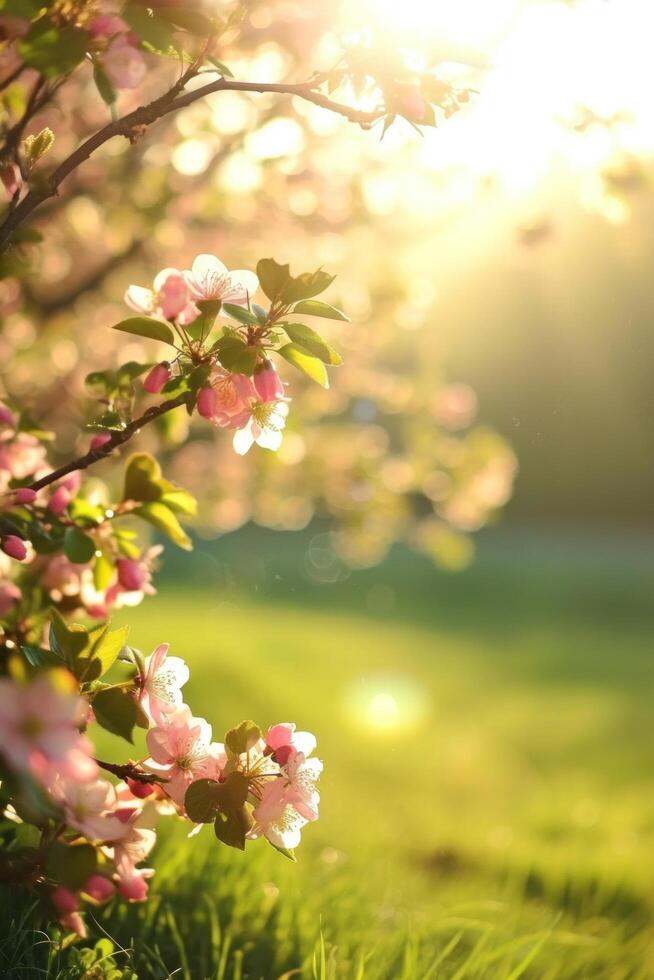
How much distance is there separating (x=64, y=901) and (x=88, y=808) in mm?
277

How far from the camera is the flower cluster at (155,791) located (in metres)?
1.35

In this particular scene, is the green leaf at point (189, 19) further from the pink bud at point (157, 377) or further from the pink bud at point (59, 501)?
the pink bud at point (59, 501)

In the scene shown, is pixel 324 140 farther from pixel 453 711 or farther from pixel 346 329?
pixel 453 711

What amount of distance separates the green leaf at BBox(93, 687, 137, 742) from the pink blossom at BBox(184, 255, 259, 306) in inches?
24.3

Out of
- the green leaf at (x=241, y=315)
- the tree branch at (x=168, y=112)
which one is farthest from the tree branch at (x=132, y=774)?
the tree branch at (x=168, y=112)

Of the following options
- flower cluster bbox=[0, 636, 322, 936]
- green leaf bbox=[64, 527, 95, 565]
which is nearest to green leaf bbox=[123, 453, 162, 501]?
green leaf bbox=[64, 527, 95, 565]

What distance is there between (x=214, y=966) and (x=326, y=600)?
36.2 feet

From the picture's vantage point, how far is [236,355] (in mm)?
1479

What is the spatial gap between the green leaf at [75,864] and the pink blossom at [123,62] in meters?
1.12

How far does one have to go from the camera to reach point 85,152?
62.5 inches

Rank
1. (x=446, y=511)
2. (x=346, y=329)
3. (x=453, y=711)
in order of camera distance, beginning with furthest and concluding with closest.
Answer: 1. (x=453, y=711)
2. (x=446, y=511)
3. (x=346, y=329)

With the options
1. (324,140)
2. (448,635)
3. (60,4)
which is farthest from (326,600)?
(60,4)

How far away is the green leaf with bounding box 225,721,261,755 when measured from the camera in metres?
1.47

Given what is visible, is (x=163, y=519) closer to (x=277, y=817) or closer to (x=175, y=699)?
(x=175, y=699)
